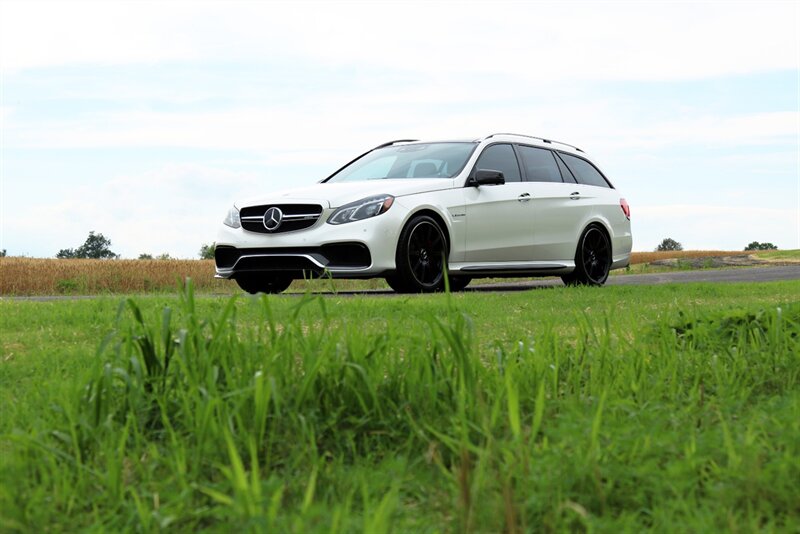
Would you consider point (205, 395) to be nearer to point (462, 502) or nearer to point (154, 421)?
point (154, 421)

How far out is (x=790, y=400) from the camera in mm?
3441

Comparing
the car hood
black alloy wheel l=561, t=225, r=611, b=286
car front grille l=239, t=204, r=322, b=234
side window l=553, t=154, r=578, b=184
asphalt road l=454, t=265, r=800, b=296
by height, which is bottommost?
asphalt road l=454, t=265, r=800, b=296

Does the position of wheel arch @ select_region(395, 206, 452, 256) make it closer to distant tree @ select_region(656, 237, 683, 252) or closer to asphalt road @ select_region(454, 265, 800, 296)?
asphalt road @ select_region(454, 265, 800, 296)

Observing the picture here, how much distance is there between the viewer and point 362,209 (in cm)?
984

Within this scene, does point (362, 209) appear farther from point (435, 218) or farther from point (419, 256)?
point (435, 218)

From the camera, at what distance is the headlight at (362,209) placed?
9.81 metres

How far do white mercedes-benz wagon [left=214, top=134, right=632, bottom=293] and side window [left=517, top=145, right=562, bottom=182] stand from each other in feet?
0.07

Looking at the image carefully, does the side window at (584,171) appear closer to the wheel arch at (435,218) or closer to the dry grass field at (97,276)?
the wheel arch at (435,218)

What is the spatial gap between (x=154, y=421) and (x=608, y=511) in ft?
5.28

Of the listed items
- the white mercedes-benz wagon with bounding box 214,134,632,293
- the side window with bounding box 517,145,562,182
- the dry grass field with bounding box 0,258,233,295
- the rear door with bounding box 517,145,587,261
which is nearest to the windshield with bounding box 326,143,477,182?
the white mercedes-benz wagon with bounding box 214,134,632,293

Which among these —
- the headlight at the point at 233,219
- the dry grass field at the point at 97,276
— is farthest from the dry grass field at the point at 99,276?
the headlight at the point at 233,219

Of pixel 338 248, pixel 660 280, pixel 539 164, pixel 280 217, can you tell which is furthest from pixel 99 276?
pixel 660 280

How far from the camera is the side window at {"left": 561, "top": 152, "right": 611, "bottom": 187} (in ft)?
44.0

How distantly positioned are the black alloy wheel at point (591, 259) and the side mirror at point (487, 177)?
2450 millimetres
